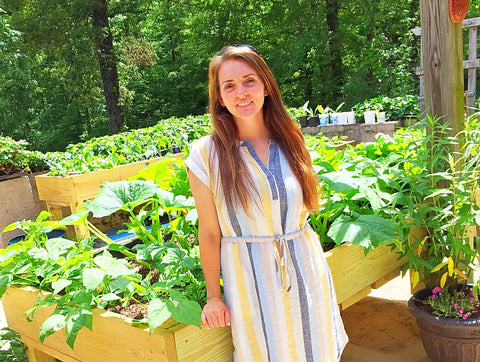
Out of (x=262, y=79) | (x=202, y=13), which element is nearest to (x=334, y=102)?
(x=202, y=13)

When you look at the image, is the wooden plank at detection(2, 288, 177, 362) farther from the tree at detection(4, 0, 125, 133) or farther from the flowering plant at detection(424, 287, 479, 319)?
the tree at detection(4, 0, 125, 133)

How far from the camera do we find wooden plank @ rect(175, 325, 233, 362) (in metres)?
1.52

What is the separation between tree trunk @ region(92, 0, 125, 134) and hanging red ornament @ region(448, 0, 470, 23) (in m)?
10.4

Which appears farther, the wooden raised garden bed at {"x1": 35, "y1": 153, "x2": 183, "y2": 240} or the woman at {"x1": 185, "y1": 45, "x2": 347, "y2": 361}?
the wooden raised garden bed at {"x1": 35, "y1": 153, "x2": 183, "y2": 240}

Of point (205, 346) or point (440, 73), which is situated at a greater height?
point (440, 73)

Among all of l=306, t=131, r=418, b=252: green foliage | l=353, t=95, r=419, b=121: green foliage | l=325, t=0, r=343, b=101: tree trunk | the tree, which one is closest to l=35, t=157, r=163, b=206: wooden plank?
l=306, t=131, r=418, b=252: green foliage

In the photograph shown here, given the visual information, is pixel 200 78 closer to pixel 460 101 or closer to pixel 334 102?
pixel 334 102

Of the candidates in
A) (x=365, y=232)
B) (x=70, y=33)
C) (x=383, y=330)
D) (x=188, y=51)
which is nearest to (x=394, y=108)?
(x=383, y=330)

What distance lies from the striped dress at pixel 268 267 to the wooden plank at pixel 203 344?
97mm

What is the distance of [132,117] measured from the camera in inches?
725

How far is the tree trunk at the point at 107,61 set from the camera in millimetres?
11477

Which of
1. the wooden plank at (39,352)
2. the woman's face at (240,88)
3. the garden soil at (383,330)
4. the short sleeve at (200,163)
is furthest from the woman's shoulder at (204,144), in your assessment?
the garden soil at (383,330)

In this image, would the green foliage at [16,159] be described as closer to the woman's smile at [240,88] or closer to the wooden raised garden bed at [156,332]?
the wooden raised garden bed at [156,332]

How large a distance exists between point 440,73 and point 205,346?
1734 mm
